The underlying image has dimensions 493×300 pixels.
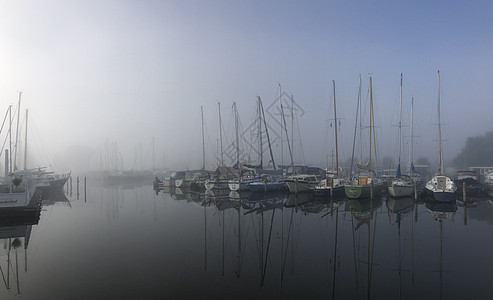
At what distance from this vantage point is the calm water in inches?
394

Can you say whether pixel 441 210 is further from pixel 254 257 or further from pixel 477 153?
pixel 477 153

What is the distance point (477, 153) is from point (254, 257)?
130 m

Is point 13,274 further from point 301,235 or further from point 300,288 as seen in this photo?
point 301,235

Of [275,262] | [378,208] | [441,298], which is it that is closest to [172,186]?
[378,208]

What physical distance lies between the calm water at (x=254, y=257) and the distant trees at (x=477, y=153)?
109 metres

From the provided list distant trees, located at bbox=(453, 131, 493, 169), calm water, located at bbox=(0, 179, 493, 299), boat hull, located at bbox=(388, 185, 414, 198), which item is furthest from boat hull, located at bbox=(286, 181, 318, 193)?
distant trees, located at bbox=(453, 131, 493, 169)

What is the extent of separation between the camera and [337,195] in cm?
3638

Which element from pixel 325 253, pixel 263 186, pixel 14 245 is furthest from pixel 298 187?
pixel 14 245

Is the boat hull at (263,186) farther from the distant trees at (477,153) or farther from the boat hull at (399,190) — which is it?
the distant trees at (477,153)

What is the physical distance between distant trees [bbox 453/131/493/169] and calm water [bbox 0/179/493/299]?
108676 millimetres

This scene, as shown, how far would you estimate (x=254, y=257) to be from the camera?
13.6 m

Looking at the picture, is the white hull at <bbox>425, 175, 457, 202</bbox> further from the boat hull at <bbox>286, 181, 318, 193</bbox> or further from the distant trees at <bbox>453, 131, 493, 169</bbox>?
the distant trees at <bbox>453, 131, 493, 169</bbox>

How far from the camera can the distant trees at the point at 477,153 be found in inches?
4412

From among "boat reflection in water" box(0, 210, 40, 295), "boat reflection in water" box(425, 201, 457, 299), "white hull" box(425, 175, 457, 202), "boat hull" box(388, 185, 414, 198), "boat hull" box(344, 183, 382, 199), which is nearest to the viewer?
"boat reflection in water" box(0, 210, 40, 295)
